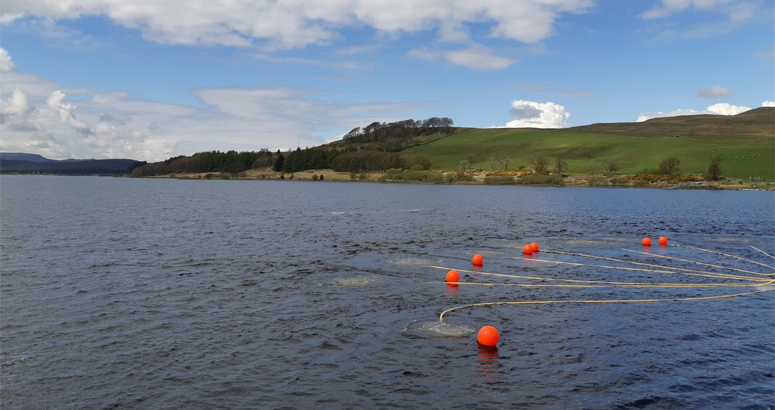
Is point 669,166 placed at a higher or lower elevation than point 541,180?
higher

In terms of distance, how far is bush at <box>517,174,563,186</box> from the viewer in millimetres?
176125

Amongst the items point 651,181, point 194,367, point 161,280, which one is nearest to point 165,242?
point 161,280

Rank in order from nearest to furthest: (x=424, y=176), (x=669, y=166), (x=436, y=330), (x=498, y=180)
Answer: (x=436, y=330), (x=669, y=166), (x=498, y=180), (x=424, y=176)

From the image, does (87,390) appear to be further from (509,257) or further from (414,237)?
(414,237)

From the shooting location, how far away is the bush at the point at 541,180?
176125 millimetres

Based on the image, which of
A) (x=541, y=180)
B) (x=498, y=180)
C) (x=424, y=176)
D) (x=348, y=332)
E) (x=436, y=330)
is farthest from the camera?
(x=424, y=176)

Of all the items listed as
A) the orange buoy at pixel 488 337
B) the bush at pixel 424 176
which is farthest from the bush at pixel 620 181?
the orange buoy at pixel 488 337

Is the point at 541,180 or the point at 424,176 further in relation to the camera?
the point at 424,176

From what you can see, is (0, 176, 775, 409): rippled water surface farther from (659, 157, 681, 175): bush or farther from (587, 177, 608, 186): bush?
(659, 157, 681, 175): bush

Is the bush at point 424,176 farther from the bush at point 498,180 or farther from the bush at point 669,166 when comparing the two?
the bush at point 669,166

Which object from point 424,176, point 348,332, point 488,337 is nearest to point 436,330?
point 488,337

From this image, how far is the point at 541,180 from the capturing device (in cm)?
17900

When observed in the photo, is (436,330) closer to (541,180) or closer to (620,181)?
(541,180)

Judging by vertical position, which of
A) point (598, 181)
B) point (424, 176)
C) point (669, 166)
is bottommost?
point (598, 181)
